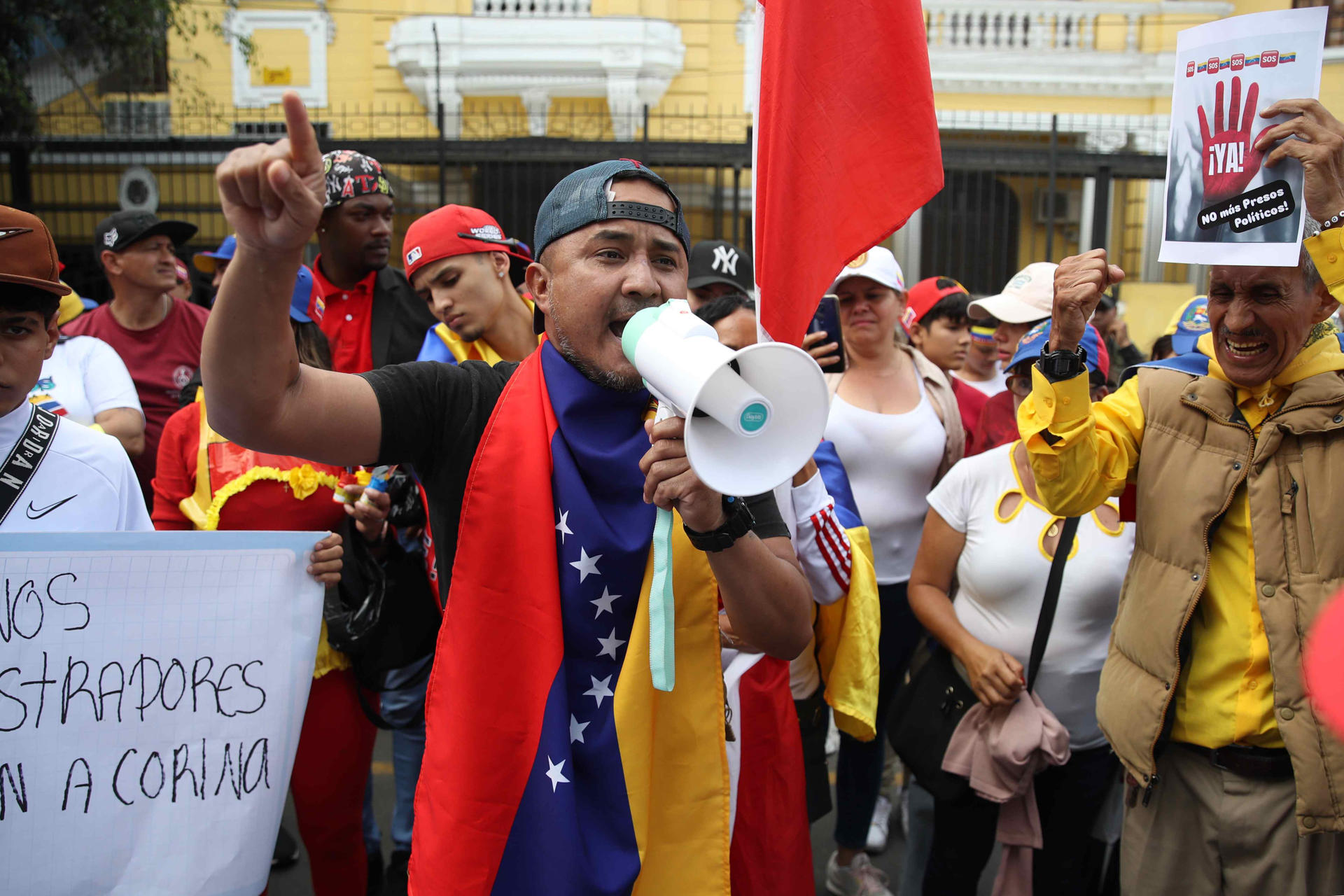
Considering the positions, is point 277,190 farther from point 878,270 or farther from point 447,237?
point 878,270

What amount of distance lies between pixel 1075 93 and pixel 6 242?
16.9 metres

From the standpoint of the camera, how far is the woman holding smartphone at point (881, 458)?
3803mm

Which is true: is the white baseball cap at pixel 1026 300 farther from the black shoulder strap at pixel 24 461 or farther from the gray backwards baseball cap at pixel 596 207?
the black shoulder strap at pixel 24 461

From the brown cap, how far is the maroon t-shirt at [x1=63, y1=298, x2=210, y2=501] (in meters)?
2.35

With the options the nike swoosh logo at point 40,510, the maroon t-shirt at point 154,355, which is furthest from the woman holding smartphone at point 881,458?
the maroon t-shirt at point 154,355

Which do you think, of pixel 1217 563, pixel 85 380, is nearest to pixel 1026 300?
pixel 1217 563

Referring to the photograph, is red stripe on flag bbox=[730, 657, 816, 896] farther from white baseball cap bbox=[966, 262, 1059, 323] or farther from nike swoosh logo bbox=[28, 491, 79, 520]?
white baseball cap bbox=[966, 262, 1059, 323]

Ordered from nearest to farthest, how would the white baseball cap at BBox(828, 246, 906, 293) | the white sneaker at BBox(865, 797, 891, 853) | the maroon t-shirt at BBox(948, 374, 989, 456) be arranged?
the white baseball cap at BBox(828, 246, 906, 293)
the white sneaker at BBox(865, 797, 891, 853)
the maroon t-shirt at BBox(948, 374, 989, 456)

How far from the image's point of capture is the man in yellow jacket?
2268 millimetres

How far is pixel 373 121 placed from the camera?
15.9m

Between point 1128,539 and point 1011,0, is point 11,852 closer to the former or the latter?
point 1128,539

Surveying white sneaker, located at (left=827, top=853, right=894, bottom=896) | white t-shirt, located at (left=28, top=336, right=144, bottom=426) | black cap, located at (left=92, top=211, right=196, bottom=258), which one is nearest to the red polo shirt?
white t-shirt, located at (left=28, top=336, right=144, bottom=426)

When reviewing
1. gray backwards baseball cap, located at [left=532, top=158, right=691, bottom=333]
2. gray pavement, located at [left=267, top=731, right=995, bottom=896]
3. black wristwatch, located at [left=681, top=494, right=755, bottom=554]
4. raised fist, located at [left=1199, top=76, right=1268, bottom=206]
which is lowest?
gray pavement, located at [left=267, top=731, right=995, bottom=896]

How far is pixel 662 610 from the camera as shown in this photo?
169 cm
